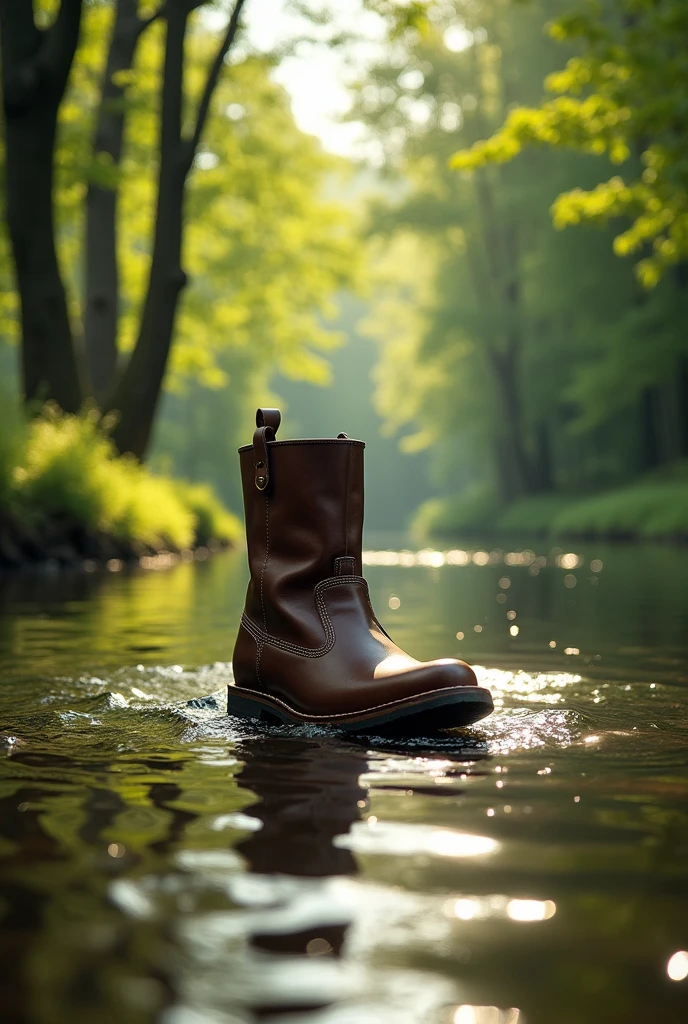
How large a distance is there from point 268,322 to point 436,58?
400 inches

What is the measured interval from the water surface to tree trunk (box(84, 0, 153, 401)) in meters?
12.6

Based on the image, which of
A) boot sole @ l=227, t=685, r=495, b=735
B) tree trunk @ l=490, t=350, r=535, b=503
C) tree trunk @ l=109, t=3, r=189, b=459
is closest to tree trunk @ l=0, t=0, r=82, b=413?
tree trunk @ l=109, t=3, r=189, b=459

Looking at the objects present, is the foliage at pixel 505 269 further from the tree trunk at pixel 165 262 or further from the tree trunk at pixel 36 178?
the tree trunk at pixel 36 178

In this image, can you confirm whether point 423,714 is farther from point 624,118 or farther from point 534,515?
point 534,515

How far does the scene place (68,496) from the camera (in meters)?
11.5

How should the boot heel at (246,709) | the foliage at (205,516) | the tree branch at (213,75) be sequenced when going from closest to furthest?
the boot heel at (246,709), the tree branch at (213,75), the foliage at (205,516)

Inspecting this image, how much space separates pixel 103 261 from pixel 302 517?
1332 cm

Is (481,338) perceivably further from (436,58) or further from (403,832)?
(403,832)

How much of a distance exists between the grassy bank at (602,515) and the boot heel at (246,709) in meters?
15.1

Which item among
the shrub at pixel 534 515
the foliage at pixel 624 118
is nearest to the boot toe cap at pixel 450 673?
the foliage at pixel 624 118

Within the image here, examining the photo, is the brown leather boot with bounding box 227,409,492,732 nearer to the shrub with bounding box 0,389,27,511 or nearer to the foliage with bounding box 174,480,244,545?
the shrub with bounding box 0,389,27,511

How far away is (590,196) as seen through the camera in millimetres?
12805

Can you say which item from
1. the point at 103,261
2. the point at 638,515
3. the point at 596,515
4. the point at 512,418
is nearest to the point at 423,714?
the point at 103,261

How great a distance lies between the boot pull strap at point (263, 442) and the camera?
3.16m
